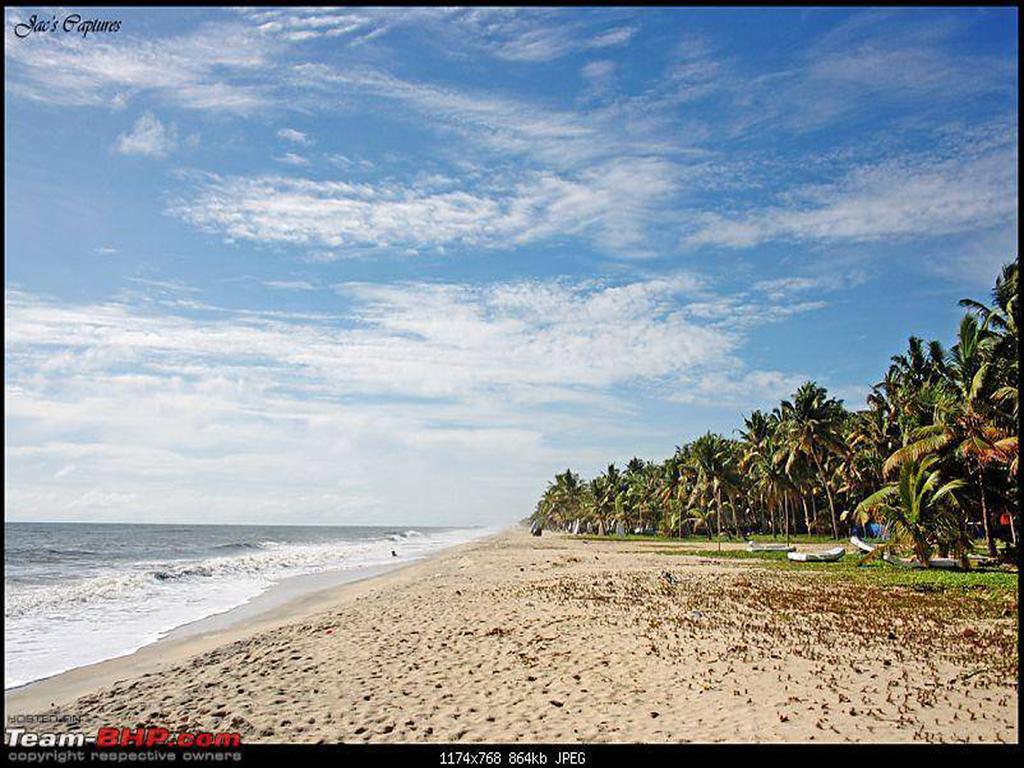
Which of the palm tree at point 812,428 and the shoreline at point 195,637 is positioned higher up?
the palm tree at point 812,428

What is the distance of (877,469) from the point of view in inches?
2115

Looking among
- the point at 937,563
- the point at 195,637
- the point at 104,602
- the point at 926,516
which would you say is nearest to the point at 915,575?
the point at 937,563

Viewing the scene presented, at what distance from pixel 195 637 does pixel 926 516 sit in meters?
27.2

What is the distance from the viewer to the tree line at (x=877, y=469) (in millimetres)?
26562

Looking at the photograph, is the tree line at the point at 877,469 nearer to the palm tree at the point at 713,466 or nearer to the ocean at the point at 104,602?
the palm tree at the point at 713,466

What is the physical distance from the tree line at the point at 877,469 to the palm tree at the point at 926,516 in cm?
5

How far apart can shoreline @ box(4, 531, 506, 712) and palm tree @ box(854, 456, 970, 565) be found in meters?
23.0

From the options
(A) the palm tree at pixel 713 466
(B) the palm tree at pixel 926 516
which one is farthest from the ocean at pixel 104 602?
(A) the palm tree at pixel 713 466

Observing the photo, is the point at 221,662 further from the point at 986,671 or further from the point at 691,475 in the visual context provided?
the point at 691,475

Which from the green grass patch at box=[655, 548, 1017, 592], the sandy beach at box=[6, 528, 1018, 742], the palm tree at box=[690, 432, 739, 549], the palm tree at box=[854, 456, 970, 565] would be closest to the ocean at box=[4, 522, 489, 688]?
the sandy beach at box=[6, 528, 1018, 742]

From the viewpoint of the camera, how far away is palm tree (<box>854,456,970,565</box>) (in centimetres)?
2619

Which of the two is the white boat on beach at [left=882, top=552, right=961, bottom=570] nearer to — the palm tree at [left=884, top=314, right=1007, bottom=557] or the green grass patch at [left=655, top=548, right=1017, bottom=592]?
the green grass patch at [left=655, top=548, right=1017, bottom=592]

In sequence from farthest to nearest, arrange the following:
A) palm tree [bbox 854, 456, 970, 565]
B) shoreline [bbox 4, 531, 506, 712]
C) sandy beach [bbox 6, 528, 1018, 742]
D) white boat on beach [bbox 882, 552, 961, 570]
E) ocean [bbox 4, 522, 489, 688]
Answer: white boat on beach [bbox 882, 552, 961, 570] → palm tree [bbox 854, 456, 970, 565] → ocean [bbox 4, 522, 489, 688] → shoreline [bbox 4, 531, 506, 712] → sandy beach [bbox 6, 528, 1018, 742]
